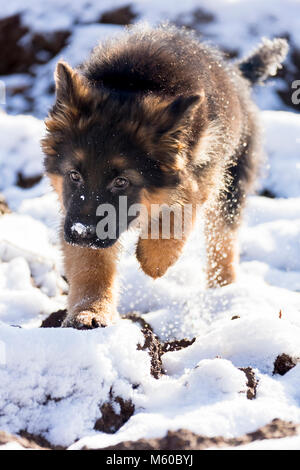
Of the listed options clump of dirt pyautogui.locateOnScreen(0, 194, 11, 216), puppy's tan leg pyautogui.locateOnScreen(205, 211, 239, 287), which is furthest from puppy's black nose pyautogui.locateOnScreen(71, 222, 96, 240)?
clump of dirt pyautogui.locateOnScreen(0, 194, 11, 216)

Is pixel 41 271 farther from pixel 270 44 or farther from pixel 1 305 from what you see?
pixel 270 44

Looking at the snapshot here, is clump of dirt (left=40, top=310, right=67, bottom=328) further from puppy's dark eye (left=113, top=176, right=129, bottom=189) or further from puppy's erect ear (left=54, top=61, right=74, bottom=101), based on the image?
puppy's erect ear (left=54, top=61, right=74, bottom=101)

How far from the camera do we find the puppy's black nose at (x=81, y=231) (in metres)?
2.51

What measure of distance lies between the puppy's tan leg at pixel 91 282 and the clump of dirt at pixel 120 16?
4.80 metres

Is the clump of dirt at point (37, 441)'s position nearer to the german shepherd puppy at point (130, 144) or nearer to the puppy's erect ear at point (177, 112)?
the german shepherd puppy at point (130, 144)

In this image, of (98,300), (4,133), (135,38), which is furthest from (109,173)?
(4,133)

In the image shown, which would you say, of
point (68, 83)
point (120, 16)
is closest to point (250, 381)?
point (68, 83)

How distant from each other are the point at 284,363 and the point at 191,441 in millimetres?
572

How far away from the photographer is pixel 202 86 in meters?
3.04

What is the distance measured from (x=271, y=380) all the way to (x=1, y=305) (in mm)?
1736

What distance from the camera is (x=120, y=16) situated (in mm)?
7188

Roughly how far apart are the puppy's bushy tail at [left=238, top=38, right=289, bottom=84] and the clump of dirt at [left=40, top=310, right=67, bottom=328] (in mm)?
2511
